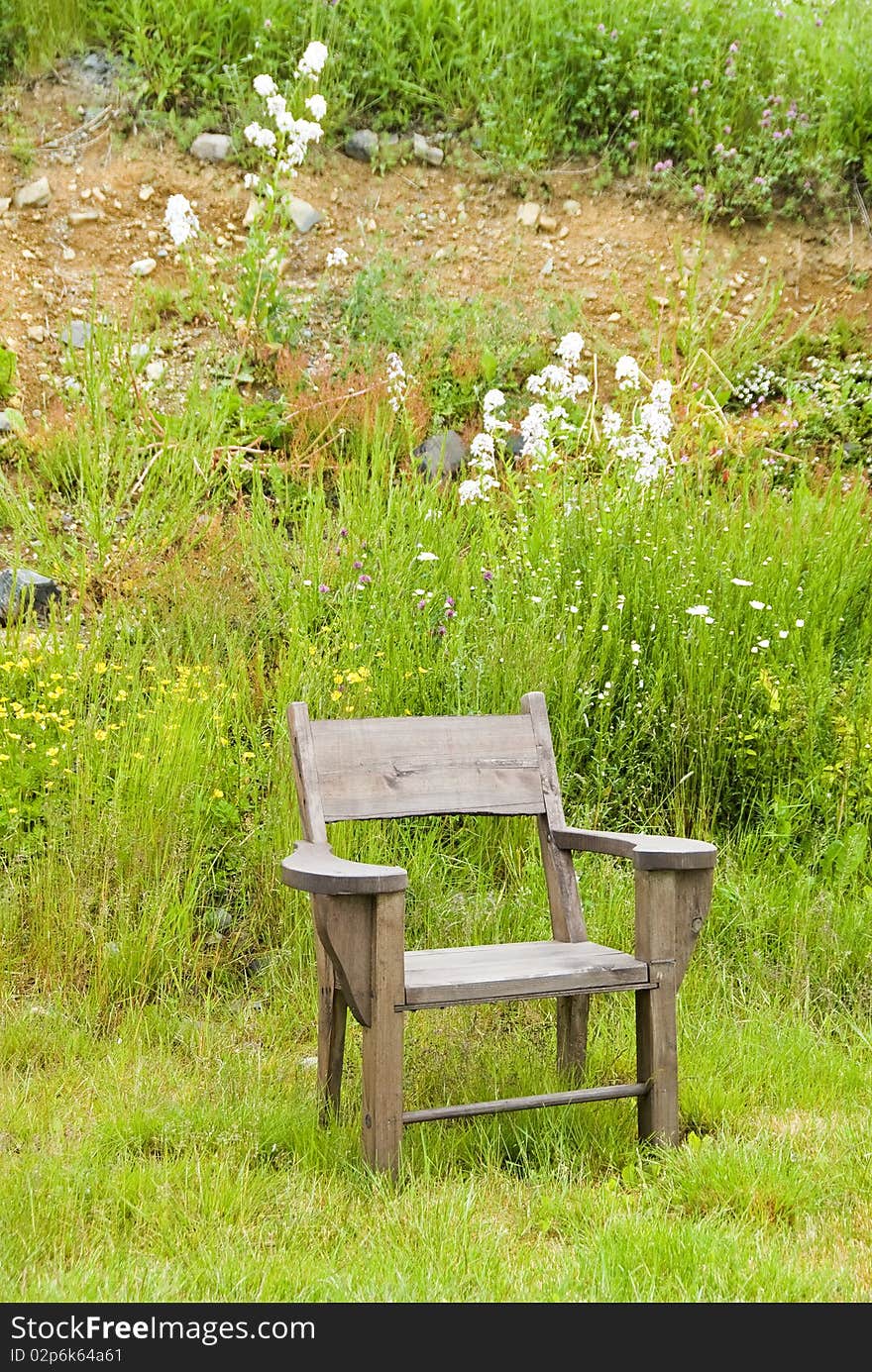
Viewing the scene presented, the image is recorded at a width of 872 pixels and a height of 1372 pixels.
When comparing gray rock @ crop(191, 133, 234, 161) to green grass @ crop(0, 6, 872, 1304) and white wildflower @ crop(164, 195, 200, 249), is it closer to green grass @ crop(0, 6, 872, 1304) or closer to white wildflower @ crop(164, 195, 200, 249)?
green grass @ crop(0, 6, 872, 1304)

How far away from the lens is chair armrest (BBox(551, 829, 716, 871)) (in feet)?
9.77

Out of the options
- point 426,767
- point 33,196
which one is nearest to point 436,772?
point 426,767

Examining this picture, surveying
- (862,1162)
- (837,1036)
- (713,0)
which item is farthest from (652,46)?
(862,1162)

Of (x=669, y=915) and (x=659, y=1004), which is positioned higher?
(x=669, y=915)

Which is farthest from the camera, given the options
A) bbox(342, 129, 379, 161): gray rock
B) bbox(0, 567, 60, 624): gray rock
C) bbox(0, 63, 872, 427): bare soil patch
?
bbox(342, 129, 379, 161): gray rock

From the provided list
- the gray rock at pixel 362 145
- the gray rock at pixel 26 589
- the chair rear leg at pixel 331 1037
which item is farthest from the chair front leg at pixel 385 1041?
the gray rock at pixel 362 145

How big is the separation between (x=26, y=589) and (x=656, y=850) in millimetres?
3229

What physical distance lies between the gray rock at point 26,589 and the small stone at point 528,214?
14.2ft

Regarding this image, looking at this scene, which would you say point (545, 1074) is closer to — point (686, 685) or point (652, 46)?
point (686, 685)

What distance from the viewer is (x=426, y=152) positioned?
8398 millimetres

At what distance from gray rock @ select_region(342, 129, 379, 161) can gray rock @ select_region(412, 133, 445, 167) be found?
0.26 m

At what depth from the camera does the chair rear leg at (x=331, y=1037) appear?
Result: 3115mm

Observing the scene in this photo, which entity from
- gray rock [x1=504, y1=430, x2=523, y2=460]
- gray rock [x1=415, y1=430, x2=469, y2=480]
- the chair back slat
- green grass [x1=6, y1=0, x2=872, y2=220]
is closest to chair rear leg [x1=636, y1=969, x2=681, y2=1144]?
the chair back slat

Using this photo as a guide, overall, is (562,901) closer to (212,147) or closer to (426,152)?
(212,147)
